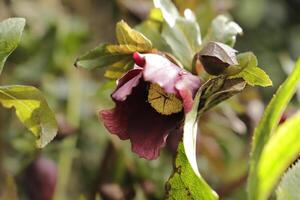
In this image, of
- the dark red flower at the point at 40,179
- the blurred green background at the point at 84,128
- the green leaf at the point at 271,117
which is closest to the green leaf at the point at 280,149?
the green leaf at the point at 271,117

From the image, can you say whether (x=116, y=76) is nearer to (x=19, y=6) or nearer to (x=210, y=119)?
(x=210, y=119)

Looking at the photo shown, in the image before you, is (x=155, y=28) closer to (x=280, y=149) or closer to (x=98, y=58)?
(x=98, y=58)

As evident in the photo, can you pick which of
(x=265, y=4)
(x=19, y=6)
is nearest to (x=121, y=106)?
(x=19, y=6)

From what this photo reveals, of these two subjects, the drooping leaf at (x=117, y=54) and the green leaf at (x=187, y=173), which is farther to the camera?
the drooping leaf at (x=117, y=54)

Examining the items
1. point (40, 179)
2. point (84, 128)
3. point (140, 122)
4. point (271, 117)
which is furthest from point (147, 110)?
point (84, 128)

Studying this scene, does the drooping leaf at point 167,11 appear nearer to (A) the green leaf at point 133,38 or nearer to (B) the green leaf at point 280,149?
(A) the green leaf at point 133,38
